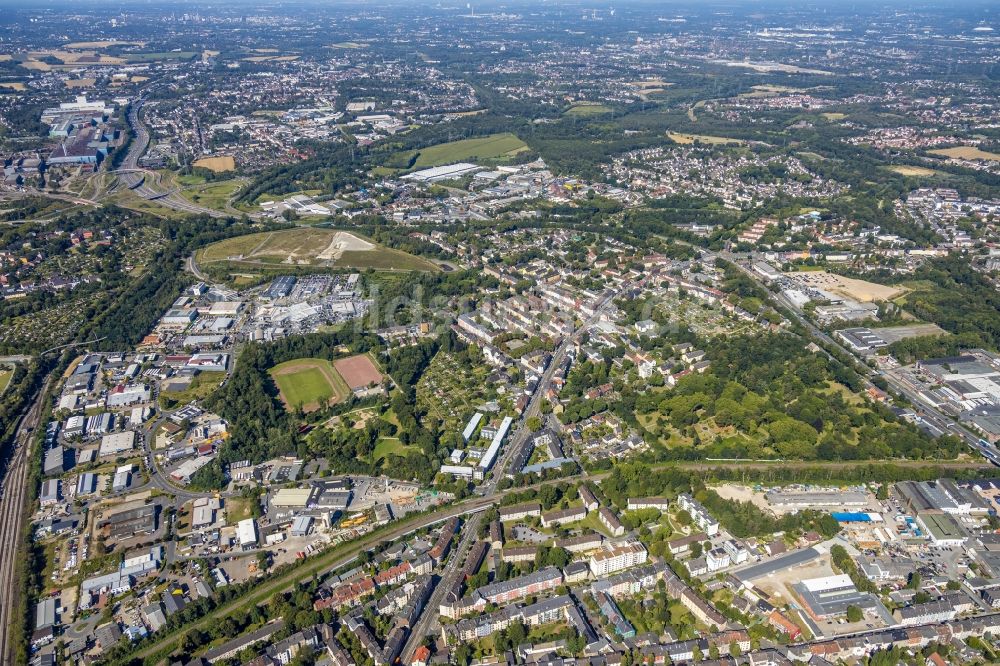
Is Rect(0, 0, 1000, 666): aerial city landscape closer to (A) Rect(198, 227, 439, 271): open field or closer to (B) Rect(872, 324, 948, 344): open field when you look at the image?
(B) Rect(872, 324, 948, 344): open field

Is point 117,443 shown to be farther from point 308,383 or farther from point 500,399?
point 500,399

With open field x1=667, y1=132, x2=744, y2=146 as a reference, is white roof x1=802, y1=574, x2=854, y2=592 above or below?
above

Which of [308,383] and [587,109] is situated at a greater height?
[587,109]

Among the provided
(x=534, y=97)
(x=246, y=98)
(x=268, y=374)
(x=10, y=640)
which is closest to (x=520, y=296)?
(x=268, y=374)

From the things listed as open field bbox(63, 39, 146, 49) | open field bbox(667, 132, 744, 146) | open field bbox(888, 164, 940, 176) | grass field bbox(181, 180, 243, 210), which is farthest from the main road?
open field bbox(63, 39, 146, 49)

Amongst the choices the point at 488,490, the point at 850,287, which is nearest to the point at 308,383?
the point at 488,490

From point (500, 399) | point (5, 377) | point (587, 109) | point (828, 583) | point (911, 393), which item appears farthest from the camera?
point (587, 109)

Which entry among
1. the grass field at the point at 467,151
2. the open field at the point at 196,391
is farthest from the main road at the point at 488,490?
the grass field at the point at 467,151

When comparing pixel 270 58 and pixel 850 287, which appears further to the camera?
pixel 270 58
